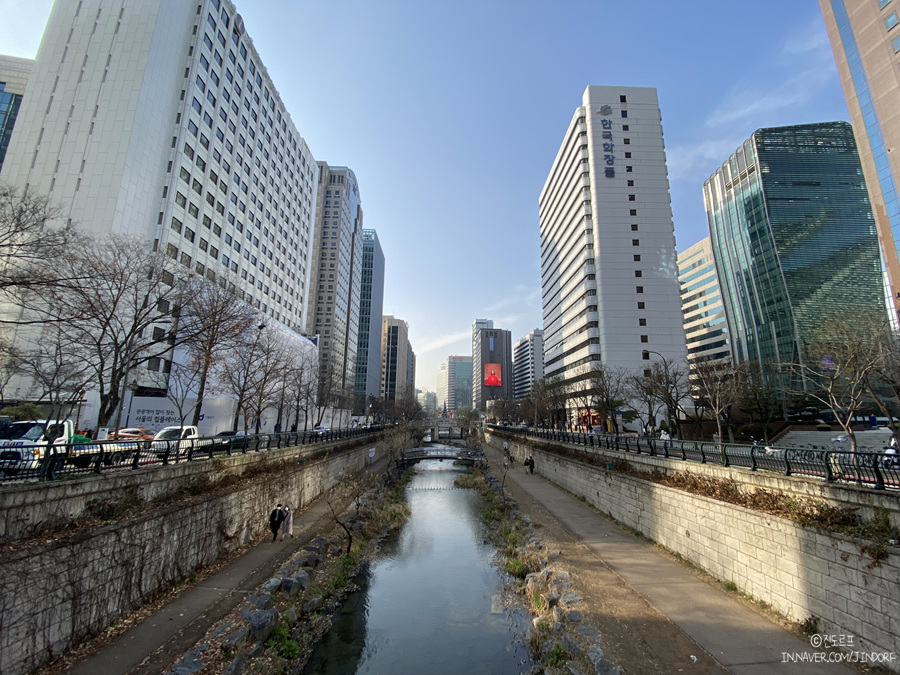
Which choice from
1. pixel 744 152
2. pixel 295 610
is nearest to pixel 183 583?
pixel 295 610

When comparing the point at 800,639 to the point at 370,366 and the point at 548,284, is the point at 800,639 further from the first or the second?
the point at 370,366

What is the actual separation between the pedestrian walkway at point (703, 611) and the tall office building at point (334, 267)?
10279 centimetres

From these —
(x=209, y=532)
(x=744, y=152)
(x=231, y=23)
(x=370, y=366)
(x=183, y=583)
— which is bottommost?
(x=183, y=583)

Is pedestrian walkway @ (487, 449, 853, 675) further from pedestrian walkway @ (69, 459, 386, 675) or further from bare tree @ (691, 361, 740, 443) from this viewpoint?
bare tree @ (691, 361, 740, 443)

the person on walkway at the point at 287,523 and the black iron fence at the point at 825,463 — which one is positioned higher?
the black iron fence at the point at 825,463

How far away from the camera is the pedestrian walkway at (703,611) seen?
851cm

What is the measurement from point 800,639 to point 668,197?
80.5 m

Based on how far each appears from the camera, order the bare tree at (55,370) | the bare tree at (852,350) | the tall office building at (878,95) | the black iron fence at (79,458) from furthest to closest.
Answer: the tall office building at (878,95) → the bare tree at (55,370) → the bare tree at (852,350) → the black iron fence at (79,458)

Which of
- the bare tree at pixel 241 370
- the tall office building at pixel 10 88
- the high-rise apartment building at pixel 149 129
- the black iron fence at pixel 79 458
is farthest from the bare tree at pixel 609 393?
the tall office building at pixel 10 88

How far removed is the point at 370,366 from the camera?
162 m

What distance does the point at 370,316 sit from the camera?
167 meters

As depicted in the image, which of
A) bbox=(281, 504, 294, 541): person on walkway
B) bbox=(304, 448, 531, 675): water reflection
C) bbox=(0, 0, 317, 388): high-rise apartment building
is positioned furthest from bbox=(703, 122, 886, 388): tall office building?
bbox=(0, 0, 317, 388): high-rise apartment building

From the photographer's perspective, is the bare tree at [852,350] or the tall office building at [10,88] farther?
the tall office building at [10,88]

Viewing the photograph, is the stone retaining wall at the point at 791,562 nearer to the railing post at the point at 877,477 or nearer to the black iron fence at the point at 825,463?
the railing post at the point at 877,477
